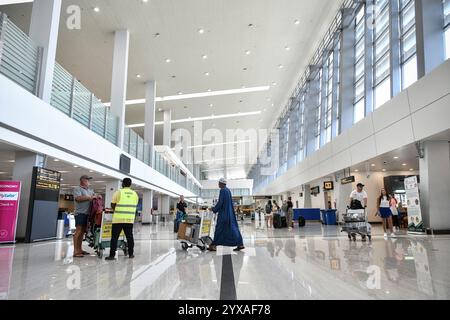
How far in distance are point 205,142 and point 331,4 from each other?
25.0 m

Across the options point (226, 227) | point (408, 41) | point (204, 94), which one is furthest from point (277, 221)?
point (204, 94)

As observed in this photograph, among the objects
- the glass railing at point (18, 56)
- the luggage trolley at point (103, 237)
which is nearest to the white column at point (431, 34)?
the luggage trolley at point (103, 237)

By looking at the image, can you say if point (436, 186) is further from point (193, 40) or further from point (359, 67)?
point (193, 40)

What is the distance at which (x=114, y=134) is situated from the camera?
45.8ft

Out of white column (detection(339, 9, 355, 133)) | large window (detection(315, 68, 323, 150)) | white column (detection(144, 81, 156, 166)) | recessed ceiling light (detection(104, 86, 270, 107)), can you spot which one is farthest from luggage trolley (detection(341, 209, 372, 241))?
recessed ceiling light (detection(104, 86, 270, 107))

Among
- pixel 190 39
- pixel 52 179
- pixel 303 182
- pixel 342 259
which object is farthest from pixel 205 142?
pixel 342 259

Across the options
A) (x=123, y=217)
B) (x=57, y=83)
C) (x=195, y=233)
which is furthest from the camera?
(x=57, y=83)

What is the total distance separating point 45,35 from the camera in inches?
354

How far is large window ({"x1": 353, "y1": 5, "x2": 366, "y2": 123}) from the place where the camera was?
580 inches

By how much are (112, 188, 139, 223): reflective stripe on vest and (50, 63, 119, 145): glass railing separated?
5.84 metres

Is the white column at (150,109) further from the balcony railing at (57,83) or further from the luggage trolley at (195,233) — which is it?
the luggage trolley at (195,233)

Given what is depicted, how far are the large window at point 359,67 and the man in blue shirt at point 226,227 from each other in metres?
11.2

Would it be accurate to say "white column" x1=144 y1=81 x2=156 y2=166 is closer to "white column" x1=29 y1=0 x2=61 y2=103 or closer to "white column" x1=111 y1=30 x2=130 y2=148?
"white column" x1=111 y1=30 x2=130 y2=148

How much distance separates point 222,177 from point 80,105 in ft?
25.5
